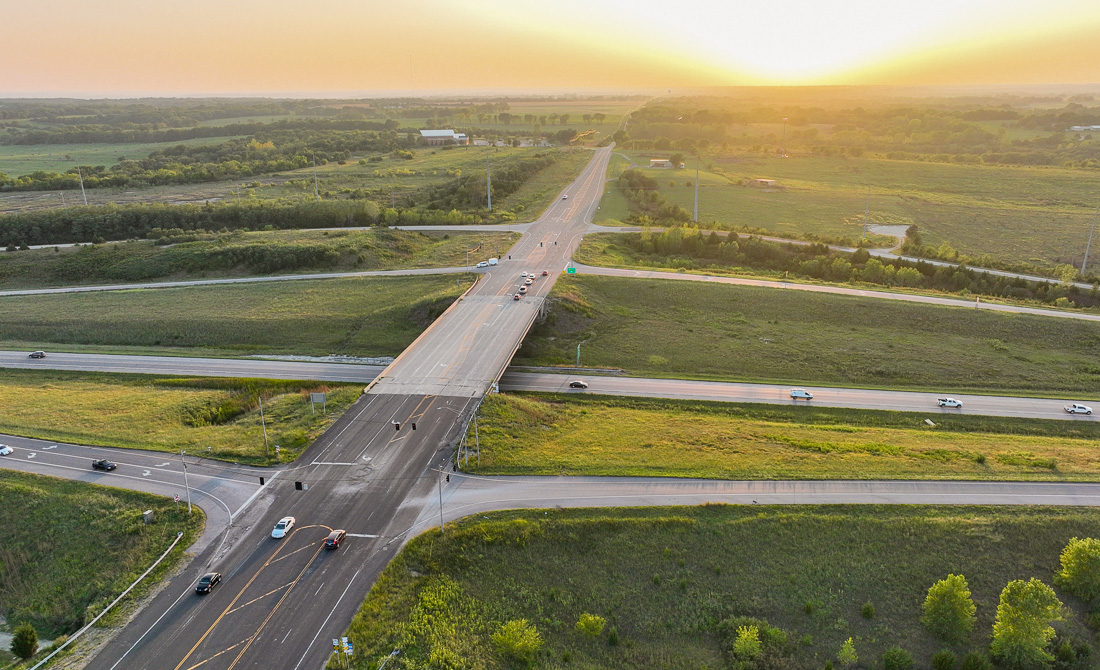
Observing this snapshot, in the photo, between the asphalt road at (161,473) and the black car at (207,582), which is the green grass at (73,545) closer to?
the asphalt road at (161,473)

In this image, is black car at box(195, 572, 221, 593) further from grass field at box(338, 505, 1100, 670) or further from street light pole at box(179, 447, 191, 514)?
grass field at box(338, 505, 1100, 670)

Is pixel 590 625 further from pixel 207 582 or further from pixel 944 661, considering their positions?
pixel 207 582

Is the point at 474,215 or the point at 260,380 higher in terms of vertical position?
the point at 474,215

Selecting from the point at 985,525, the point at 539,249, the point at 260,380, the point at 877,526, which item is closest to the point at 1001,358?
the point at 985,525

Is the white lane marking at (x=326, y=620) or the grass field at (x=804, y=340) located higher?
the grass field at (x=804, y=340)

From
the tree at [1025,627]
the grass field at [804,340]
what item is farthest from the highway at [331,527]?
the tree at [1025,627]

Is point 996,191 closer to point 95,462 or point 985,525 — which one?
point 985,525
